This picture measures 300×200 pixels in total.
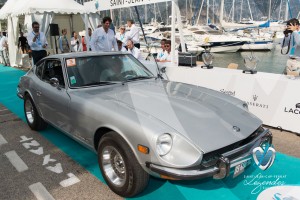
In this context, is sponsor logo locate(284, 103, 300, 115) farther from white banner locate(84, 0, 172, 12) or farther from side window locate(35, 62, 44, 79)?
side window locate(35, 62, 44, 79)

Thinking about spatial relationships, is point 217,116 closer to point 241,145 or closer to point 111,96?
point 241,145

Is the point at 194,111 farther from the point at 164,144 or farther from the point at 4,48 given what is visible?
the point at 4,48

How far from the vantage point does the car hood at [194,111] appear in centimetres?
250

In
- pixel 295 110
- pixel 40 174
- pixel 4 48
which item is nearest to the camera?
pixel 40 174

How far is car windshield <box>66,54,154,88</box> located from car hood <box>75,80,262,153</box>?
223 mm

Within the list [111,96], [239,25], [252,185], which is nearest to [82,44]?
[111,96]

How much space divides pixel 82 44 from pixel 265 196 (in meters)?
12.2

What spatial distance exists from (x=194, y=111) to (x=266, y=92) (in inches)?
94.6

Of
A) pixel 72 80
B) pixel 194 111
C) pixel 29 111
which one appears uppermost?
pixel 72 80

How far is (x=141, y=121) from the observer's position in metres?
2.53

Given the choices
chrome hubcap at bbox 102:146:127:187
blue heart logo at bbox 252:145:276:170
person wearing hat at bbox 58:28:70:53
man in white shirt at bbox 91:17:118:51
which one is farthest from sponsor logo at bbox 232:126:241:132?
person wearing hat at bbox 58:28:70:53

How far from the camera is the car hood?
98.5 inches

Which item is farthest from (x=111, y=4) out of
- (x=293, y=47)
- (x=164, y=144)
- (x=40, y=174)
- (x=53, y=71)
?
(x=164, y=144)

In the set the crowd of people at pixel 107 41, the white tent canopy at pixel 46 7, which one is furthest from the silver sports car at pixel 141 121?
the white tent canopy at pixel 46 7
